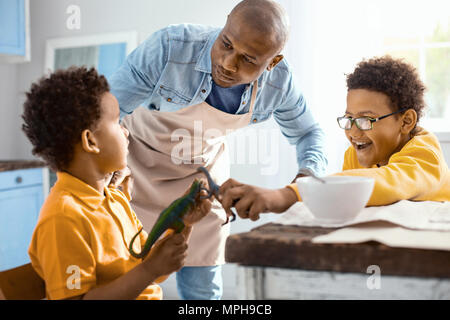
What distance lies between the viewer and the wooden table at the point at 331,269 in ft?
1.83

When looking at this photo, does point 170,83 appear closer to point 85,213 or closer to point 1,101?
point 85,213

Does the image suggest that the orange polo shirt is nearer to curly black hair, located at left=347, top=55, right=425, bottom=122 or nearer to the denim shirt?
the denim shirt

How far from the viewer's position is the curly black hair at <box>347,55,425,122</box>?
4.56ft

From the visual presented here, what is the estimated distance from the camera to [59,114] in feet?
3.25

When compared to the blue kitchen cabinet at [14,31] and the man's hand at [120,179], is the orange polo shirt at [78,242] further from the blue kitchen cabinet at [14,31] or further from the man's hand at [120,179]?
the blue kitchen cabinet at [14,31]

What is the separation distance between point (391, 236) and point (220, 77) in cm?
92

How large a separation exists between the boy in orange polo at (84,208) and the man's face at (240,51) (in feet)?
1.26

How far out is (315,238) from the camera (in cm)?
62

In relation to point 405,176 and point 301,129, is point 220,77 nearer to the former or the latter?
point 301,129

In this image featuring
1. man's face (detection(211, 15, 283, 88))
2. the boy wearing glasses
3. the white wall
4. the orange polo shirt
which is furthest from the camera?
the white wall

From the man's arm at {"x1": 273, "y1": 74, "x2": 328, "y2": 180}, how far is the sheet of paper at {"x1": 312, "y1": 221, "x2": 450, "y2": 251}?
103cm

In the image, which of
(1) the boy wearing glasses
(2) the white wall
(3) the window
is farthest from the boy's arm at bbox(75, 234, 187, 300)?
(2) the white wall

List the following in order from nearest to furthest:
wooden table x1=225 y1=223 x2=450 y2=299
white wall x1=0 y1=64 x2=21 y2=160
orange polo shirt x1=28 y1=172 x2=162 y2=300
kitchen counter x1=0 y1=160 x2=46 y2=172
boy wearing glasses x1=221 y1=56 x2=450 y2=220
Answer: wooden table x1=225 y1=223 x2=450 y2=299 < orange polo shirt x1=28 y1=172 x2=162 y2=300 < boy wearing glasses x1=221 y1=56 x2=450 y2=220 < kitchen counter x1=0 y1=160 x2=46 y2=172 < white wall x1=0 y1=64 x2=21 y2=160
